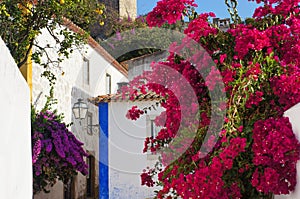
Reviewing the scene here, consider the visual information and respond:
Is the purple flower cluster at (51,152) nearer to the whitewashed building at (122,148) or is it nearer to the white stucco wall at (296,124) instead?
the whitewashed building at (122,148)

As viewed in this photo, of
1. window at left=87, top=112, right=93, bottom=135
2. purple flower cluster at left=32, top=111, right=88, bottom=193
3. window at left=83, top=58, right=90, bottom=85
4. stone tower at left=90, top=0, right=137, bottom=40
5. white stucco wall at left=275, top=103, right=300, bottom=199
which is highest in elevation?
stone tower at left=90, top=0, right=137, bottom=40

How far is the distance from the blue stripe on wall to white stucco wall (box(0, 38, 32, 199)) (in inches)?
402

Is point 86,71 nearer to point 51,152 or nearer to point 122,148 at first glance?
point 122,148

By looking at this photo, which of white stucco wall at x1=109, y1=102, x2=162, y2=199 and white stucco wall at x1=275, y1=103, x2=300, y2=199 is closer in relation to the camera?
white stucco wall at x1=275, y1=103, x2=300, y2=199

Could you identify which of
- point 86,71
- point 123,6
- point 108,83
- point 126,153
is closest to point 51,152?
point 126,153

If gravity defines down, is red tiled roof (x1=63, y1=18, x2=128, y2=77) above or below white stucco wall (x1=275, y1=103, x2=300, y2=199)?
above

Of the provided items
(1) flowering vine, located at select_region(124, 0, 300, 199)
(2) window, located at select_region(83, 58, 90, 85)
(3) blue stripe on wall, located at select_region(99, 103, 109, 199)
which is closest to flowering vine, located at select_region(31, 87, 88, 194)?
(3) blue stripe on wall, located at select_region(99, 103, 109, 199)

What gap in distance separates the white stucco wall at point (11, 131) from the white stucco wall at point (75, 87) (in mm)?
7312

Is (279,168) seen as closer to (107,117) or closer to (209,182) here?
(209,182)

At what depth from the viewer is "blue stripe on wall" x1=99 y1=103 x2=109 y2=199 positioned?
15125 millimetres

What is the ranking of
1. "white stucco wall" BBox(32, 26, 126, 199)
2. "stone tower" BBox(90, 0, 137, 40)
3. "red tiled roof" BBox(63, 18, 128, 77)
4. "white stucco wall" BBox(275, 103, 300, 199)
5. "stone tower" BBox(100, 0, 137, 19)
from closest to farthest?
"white stucco wall" BBox(275, 103, 300, 199)
"white stucco wall" BBox(32, 26, 126, 199)
"red tiled roof" BBox(63, 18, 128, 77)
"stone tower" BBox(90, 0, 137, 40)
"stone tower" BBox(100, 0, 137, 19)

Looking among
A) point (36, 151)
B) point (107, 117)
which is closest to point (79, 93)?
point (107, 117)

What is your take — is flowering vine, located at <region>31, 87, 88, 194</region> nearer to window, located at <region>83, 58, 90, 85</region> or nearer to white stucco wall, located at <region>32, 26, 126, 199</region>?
white stucco wall, located at <region>32, 26, 126, 199</region>

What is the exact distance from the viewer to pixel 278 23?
233 inches
